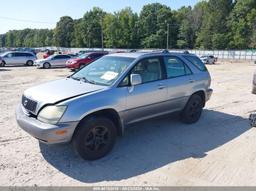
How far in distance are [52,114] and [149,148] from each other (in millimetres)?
1943

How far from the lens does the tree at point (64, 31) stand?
105875 millimetres

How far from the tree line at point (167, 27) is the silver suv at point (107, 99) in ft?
188

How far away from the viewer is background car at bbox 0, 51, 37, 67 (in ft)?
84.7

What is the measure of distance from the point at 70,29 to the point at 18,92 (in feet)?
329

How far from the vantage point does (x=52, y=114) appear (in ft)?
13.1

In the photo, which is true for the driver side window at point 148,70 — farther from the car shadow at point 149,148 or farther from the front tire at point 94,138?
the car shadow at point 149,148

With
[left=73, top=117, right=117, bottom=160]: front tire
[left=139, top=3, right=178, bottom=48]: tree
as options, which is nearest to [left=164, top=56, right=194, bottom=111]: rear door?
[left=73, top=117, right=117, bottom=160]: front tire

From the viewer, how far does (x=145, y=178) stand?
391 centimetres

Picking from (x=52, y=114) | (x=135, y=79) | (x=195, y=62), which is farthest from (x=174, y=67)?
(x=52, y=114)

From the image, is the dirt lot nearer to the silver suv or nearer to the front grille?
the silver suv

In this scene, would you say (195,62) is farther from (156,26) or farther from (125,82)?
(156,26)

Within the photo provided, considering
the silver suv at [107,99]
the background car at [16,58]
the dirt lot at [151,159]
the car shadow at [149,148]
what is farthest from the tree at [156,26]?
the dirt lot at [151,159]

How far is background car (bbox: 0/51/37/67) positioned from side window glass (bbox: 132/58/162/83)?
23535 mm

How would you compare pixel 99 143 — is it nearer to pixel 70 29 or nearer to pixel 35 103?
pixel 35 103
